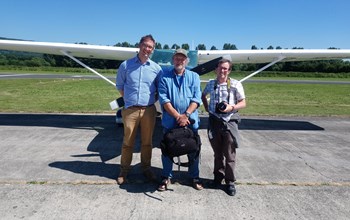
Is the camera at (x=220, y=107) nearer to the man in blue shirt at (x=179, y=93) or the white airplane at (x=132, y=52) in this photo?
the man in blue shirt at (x=179, y=93)

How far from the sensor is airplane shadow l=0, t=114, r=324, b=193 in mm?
4684

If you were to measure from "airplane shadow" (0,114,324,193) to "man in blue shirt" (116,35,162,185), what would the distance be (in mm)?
419

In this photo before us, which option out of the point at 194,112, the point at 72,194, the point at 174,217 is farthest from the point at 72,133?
the point at 174,217

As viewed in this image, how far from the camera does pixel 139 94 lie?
417cm

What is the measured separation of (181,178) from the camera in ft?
14.7

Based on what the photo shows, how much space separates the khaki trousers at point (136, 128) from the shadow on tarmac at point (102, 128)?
0.29 metres

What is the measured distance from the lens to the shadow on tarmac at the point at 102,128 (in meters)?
4.71

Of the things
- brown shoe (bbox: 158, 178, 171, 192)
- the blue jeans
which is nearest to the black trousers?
the blue jeans

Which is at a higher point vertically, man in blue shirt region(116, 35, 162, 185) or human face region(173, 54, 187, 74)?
human face region(173, 54, 187, 74)

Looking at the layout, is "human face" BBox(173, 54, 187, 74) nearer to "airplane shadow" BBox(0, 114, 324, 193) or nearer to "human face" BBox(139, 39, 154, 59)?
"human face" BBox(139, 39, 154, 59)

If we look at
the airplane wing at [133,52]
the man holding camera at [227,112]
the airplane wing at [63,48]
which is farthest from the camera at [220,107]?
the airplane wing at [63,48]

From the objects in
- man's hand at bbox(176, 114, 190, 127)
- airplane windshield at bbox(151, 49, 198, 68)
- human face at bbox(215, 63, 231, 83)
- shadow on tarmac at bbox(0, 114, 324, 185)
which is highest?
airplane windshield at bbox(151, 49, 198, 68)

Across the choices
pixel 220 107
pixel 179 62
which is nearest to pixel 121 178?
pixel 220 107

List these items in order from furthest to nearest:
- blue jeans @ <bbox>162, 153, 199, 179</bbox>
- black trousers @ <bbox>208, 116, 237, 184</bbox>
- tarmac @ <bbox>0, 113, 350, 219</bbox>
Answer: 1. blue jeans @ <bbox>162, 153, 199, 179</bbox>
2. black trousers @ <bbox>208, 116, 237, 184</bbox>
3. tarmac @ <bbox>0, 113, 350, 219</bbox>
